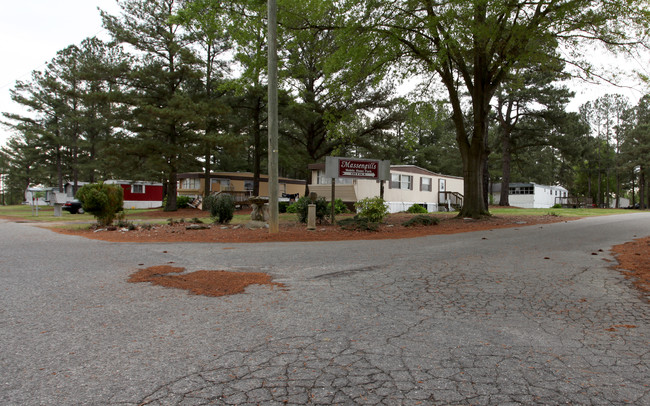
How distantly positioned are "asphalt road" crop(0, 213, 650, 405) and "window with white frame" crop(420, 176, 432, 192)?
21084 millimetres

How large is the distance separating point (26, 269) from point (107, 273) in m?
1.31

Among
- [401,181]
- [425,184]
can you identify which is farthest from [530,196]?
[401,181]

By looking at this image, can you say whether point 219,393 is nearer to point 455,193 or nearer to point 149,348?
point 149,348

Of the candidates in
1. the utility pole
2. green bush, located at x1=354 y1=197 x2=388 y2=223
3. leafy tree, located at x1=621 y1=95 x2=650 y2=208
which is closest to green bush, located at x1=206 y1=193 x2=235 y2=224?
the utility pole

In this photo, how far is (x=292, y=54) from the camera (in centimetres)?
2341

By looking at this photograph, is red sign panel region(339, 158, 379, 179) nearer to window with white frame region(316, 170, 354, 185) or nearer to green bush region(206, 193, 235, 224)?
green bush region(206, 193, 235, 224)

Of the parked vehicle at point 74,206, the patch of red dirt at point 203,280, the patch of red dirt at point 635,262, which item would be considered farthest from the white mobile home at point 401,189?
the patch of red dirt at point 203,280

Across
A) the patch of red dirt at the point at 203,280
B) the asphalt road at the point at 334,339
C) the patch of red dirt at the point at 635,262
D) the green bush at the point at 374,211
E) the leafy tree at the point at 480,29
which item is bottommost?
the asphalt road at the point at 334,339

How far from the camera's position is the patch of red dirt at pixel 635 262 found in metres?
4.89

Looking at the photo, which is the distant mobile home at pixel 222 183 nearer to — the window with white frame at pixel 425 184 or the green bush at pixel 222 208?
the window with white frame at pixel 425 184

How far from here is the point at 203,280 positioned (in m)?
4.86

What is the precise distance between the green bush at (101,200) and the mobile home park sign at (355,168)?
23.6ft

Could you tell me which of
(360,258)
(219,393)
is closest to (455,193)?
(360,258)

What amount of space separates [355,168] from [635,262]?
29.1 ft
